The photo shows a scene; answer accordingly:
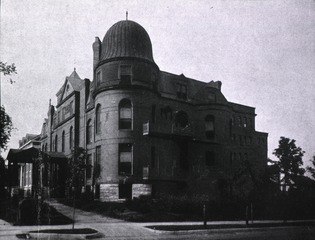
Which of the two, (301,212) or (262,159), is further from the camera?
(262,159)

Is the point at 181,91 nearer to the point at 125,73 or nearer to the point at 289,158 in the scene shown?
the point at 125,73

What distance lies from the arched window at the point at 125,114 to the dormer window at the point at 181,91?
784cm

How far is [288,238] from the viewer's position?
55.3 feet

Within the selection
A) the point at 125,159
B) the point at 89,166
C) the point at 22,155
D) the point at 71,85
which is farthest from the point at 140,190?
the point at 71,85

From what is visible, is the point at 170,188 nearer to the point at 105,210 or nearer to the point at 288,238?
the point at 105,210

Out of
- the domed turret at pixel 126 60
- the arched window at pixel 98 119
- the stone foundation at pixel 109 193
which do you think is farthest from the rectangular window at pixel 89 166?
the domed turret at pixel 126 60

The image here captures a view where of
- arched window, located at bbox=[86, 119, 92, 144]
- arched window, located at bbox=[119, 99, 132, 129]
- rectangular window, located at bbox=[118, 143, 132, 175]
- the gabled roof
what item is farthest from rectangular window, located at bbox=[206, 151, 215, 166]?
the gabled roof

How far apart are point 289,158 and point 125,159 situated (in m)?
27.2

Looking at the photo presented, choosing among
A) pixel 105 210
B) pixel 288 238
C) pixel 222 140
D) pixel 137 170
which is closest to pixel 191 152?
pixel 222 140

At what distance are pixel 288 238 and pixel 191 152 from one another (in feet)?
79.3

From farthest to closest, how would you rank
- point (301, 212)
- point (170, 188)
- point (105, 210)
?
1. point (170, 188)
2. point (301, 212)
3. point (105, 210)

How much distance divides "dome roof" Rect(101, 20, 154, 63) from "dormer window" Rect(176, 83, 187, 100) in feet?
19.7

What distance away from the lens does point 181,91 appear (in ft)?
139

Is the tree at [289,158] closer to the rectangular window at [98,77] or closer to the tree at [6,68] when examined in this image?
the rectangular window at [98,77]
